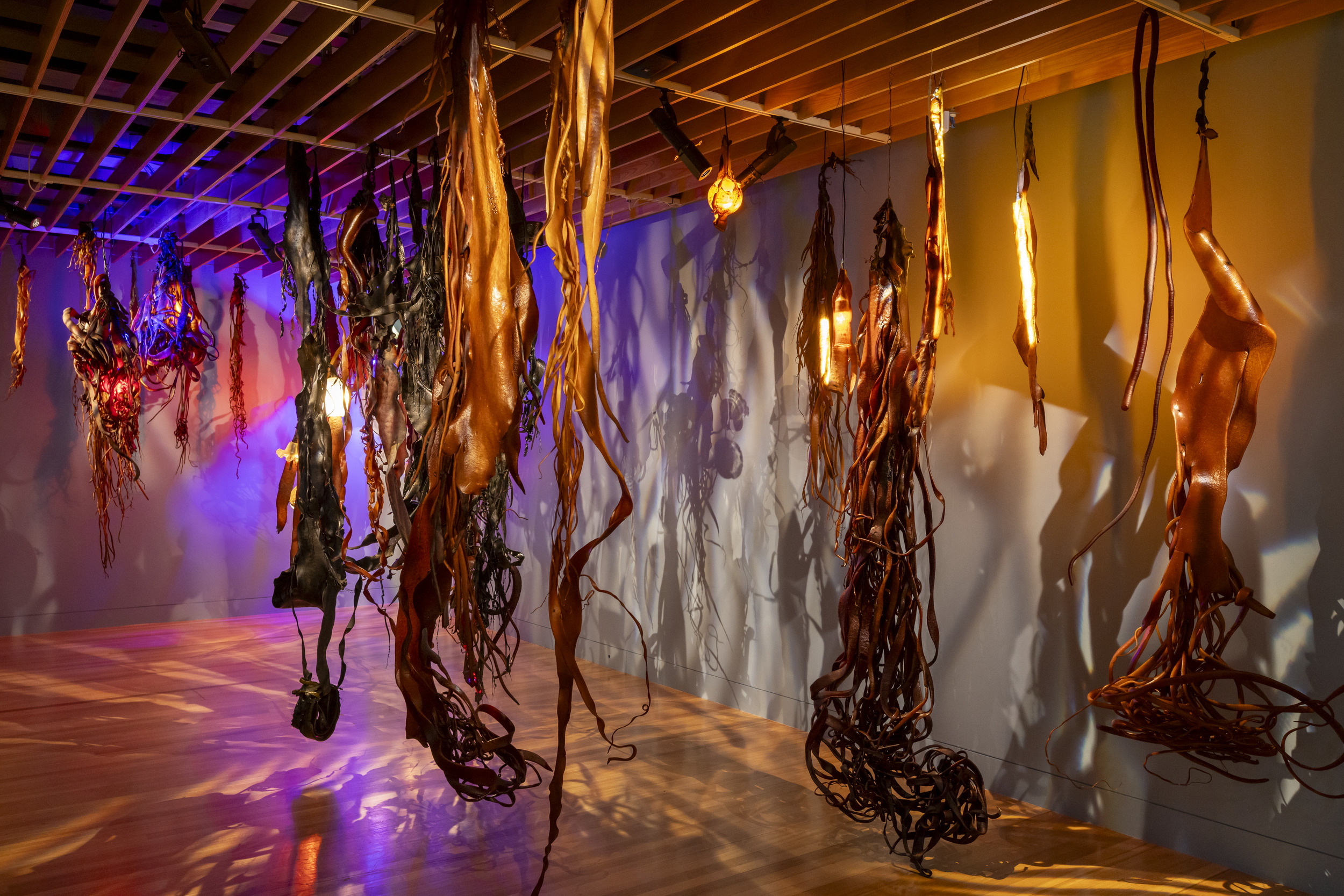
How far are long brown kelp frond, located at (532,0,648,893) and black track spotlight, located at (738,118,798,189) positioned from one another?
249cm

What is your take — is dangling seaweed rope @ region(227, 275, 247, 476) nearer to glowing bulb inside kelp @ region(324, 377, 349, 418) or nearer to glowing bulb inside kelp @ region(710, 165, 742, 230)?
glowing bulb inside kelp @ region(324, 377, 349, 418)

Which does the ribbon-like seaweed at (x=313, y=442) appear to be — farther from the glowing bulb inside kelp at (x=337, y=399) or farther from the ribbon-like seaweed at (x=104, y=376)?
the ribbon-like seaweed at (x=104, y=376)

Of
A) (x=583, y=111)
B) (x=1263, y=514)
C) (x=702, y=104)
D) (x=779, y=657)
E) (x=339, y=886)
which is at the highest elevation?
(x=702, y=104)

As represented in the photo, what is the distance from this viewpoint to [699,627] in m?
5.05

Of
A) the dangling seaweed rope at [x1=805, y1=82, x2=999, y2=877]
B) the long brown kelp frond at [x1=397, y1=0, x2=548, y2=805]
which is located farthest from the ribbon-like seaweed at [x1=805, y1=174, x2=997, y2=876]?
the long brown kelp frond at [x1=397, y1=0, x2=548, y2=805]

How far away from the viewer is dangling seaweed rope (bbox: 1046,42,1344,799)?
2.39 meters

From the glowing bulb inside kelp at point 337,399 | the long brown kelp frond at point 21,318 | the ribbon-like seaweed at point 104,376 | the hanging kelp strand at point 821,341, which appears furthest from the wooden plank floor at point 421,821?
the long brown kelp frond at point 21,318

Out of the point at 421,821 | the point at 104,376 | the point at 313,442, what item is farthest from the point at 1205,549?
the point at 104,376

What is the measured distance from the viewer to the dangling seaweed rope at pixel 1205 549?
239 centimetres

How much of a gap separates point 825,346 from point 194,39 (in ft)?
7.93

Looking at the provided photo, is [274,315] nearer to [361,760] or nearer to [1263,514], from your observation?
[361,760]

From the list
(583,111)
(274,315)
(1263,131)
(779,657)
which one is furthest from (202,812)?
(274,315)

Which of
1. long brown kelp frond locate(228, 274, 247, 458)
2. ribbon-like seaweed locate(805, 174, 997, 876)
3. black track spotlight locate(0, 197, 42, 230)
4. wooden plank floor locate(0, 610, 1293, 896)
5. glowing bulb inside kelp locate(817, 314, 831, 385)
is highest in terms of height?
black track spotlight locate(0, 197, 42, 230)

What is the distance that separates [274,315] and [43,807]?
5.06 metres
